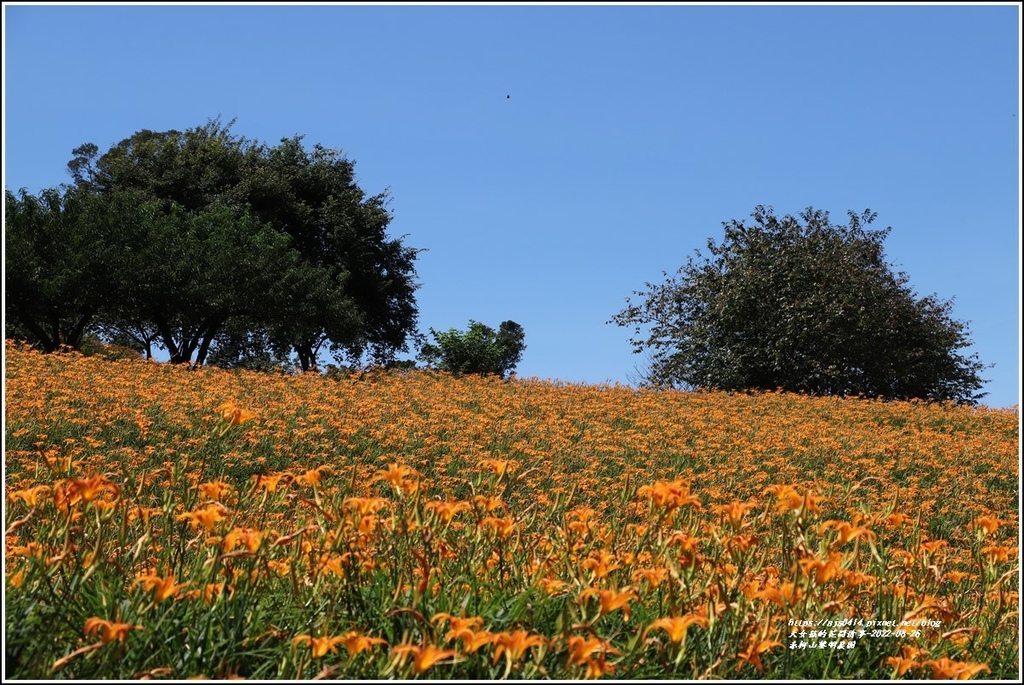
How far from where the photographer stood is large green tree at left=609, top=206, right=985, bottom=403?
85.5 ft

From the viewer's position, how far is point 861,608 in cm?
394

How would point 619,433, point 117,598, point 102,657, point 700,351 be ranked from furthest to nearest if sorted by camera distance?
point 700,351 → point 619,433 → point 117,598 → point 102,657

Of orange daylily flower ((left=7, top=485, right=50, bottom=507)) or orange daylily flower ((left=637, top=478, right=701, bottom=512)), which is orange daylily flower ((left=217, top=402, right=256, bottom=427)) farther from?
orange daylily flower ((left=637, top=478, right=701, bottom=512))

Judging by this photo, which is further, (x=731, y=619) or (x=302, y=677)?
(x=731, y=619)

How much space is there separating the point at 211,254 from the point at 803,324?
15.9 meters

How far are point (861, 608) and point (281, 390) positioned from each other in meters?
11.7

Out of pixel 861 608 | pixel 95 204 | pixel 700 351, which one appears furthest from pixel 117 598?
pixel 700 351

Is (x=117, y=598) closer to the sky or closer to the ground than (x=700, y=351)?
closer to the ground

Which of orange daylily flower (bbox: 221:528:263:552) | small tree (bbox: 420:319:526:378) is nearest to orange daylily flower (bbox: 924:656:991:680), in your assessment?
orange daylily flower (bbox: 221:528:263:552)

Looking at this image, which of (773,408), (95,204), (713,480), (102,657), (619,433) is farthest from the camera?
(95,204)

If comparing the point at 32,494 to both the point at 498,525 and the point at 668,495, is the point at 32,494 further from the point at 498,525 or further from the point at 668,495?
the point at 668,495

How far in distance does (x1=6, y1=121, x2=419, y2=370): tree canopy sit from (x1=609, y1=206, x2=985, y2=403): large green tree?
8.91 meters

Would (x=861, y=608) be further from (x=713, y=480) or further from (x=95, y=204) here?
(x=95, y=204)

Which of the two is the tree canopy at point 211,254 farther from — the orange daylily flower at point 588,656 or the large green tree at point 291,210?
the orange daylily flower at point 588,656
